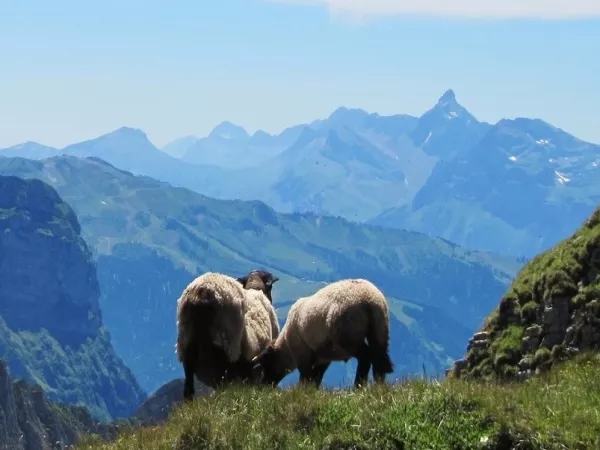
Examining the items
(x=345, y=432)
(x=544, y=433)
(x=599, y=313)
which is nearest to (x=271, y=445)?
(x=345, y=432)

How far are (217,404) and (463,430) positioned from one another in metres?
3.53

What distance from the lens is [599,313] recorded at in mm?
19781

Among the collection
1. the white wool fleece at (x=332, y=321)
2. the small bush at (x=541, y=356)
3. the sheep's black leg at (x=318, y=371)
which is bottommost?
the small bush at (x=541, y=356)

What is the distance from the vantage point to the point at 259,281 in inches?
931

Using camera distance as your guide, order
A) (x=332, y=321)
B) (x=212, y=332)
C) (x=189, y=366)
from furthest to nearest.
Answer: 1. (x=332, y=321)
2. (x=212, y=332)
3. (x=189, y=366)

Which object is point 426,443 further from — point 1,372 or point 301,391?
point 1,372

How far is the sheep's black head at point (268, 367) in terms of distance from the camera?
63.2ft

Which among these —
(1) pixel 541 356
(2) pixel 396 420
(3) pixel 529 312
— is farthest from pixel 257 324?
(2) pixel 396 420

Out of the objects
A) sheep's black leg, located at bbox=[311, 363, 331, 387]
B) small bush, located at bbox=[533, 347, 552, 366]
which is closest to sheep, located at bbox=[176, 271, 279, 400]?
sheep's black leg, located at bbox=[311, 363, 331, 387]

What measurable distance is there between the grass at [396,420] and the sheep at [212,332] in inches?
206

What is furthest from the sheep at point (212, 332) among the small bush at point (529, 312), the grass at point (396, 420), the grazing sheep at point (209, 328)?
the small bush at point (529, 312)

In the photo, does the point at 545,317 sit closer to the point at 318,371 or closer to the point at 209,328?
the point at 318,371

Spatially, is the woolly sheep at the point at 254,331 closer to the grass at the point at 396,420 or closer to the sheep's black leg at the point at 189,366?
the sheep's black leg at the point at 189,366

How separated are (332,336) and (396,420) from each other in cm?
762
